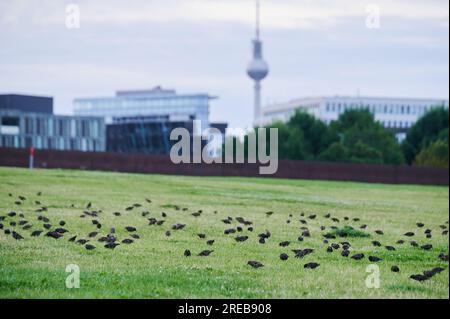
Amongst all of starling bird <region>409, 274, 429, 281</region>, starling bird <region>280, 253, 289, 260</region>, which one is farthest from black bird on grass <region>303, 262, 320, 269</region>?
starling bird <region>409, 274, 429, 281</region>

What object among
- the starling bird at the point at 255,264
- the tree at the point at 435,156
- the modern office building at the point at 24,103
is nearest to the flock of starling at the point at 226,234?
the starling bird at the point at 255,264

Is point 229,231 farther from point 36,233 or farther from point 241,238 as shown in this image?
point 36,233

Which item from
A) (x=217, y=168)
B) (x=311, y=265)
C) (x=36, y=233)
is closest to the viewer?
(x=311, y=265)

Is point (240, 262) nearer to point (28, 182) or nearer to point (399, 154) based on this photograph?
point (28, 182)

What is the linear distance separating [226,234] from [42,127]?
132195 mm

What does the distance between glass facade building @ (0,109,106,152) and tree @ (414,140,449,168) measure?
5202cm

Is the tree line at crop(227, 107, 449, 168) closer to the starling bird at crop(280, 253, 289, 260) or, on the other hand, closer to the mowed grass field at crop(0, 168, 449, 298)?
the mowed grass field at crop(0, 168, 449, 298)

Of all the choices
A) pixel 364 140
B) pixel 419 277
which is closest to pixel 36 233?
pixel 419 277

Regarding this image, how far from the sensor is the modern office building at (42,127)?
146m

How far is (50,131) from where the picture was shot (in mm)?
157250

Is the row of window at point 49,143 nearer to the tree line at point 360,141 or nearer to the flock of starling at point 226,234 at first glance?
the tree line at point 360,141

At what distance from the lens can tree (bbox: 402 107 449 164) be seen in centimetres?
14338

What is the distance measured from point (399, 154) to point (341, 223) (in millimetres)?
102727
